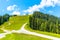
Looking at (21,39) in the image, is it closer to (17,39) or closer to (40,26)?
(17,39)

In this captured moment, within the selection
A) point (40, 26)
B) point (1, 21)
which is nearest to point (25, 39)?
point (40, 26)

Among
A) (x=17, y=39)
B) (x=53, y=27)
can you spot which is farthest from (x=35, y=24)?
(x=17, y=39)

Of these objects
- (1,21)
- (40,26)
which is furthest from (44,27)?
(1,21)

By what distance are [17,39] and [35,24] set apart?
9142cm

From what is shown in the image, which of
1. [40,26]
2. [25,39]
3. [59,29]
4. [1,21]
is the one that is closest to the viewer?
[25,39]

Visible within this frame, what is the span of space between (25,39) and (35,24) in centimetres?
9216

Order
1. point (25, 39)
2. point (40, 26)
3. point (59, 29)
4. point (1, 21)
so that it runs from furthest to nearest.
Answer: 1. point (1, 21)
2. point (40, 26)
3. point (59, 29)
4. point (25, 39)

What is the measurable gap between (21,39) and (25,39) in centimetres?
84

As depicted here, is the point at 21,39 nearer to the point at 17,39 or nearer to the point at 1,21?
the point at 17,39

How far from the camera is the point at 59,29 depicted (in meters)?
115

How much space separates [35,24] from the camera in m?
123

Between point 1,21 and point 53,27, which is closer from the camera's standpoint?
point 53,27

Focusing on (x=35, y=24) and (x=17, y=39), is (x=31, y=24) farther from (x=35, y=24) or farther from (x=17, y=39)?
(x=17, y=39)

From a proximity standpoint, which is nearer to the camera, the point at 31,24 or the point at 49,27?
the point at 31,24
